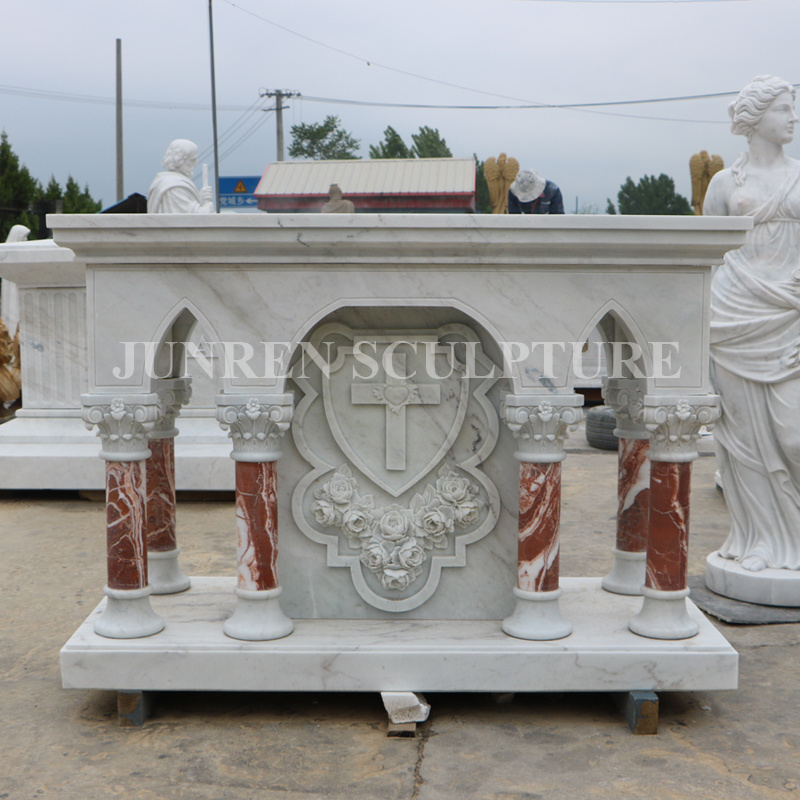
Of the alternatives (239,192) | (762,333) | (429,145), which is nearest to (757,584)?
(762,333)

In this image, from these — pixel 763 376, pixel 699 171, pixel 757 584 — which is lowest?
pixel 757 584

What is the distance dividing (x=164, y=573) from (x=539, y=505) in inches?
67.4

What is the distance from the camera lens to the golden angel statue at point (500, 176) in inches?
319

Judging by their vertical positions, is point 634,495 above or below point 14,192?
below

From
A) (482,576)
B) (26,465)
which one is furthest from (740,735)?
(26,465)

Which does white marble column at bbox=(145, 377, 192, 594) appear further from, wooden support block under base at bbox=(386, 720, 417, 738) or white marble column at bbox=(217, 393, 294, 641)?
wooden support block under base at bbox=(386, 720, 417, 738)

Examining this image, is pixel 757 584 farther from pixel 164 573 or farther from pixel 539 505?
pixel 164 573

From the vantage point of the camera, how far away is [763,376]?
4.56m

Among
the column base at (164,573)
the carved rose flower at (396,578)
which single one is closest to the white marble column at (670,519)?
the carved rose flower at (396,578)

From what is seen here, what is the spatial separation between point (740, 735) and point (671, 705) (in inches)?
12.1

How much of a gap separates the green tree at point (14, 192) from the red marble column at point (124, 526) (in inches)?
830

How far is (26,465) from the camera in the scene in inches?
274

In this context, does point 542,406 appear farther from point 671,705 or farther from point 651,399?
point 671,705

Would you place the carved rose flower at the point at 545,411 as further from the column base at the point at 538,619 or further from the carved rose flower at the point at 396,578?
the carved rose flower at the point at 396,578
